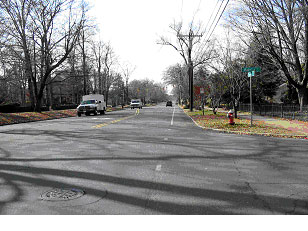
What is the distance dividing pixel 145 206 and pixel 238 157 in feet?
14.7

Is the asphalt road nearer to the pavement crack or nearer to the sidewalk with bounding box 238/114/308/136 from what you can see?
the pavement crack

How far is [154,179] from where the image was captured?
567cm

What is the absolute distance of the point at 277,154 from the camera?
836 cm

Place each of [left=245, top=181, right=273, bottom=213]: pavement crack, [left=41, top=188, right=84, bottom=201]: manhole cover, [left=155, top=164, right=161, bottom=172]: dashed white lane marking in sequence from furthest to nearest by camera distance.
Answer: [left=155, top=164, right=161, bottom=172]: dashed white lane marking → [left=41, top=188, right=84, bottom=201]: manhole cover → [left=245, top=181, right=273, bottom=213]: pavement crack

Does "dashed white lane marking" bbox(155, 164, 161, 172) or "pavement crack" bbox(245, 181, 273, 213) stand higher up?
"dashed white lane marking" bbox(155, 164, 161, 172)

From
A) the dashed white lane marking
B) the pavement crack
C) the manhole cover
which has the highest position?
the manhole cover

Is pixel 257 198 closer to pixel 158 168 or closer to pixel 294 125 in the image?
pixel 158 168

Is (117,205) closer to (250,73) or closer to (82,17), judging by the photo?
(250,73)

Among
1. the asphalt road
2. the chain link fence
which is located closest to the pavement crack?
the asphalt road

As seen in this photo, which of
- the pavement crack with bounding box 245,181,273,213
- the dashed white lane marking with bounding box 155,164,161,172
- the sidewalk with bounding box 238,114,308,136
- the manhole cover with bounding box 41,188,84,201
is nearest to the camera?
the pavement crack with bounding box 245,181,273,213

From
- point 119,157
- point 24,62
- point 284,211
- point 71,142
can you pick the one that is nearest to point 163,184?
point 284,211

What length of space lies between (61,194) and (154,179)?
182 centimetres

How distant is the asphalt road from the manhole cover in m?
0.02

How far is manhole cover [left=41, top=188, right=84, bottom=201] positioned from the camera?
4547mm
